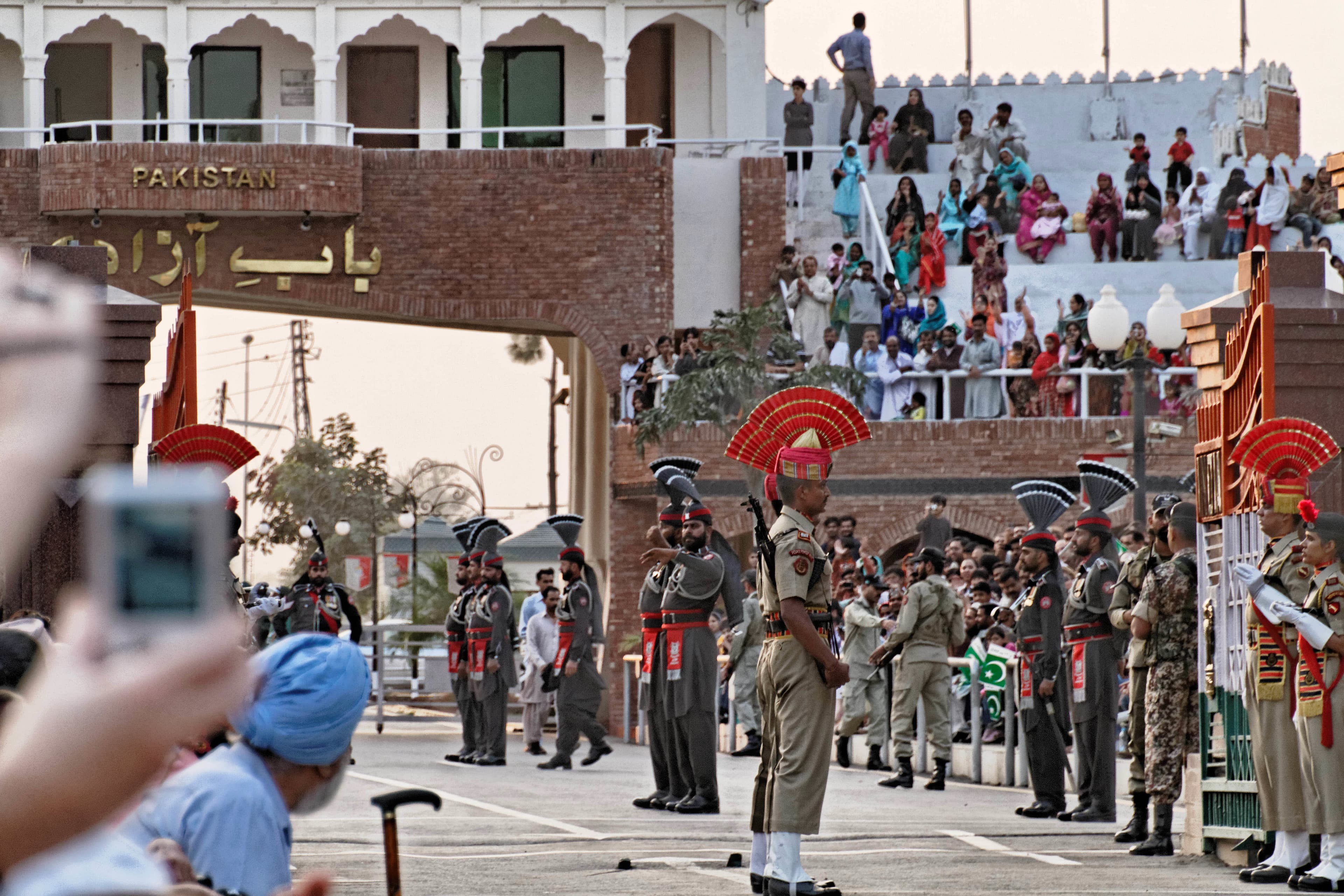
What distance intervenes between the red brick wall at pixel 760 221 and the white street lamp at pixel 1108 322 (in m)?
12.2

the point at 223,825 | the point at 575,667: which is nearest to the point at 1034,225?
the point at 575,667

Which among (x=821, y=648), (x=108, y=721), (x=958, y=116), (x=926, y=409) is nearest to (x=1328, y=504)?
(x=821, y=648)

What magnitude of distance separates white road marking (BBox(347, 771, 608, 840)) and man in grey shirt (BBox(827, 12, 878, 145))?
18.1 meters

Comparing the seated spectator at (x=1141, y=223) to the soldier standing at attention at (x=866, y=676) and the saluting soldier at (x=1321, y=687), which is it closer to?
the soldier standing at attention at (x=866, y=676)

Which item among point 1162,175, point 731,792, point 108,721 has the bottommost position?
point 731,792

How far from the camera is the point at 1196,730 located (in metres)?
11.2

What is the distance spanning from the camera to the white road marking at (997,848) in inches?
412

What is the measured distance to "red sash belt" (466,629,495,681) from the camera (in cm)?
2006

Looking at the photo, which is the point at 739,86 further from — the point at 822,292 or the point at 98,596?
the point at 98,596

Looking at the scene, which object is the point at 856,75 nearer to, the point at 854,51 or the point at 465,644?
the point at 854,51

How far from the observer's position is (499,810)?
13945 mm

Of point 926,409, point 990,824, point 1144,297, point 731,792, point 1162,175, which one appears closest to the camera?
point 990,824

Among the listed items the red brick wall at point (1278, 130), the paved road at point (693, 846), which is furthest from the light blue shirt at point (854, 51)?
the paved road at point (693, 846)

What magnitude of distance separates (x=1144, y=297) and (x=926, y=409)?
445cm
